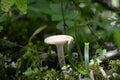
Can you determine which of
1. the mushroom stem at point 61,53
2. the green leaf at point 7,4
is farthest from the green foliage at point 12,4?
the mushroom stem at point 61,53

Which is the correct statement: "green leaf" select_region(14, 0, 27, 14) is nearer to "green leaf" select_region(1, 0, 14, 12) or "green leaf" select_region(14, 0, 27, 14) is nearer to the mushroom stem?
"green leaf" select_region(1, 0, 14, 12)

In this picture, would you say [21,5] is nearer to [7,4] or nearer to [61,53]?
[7,4]

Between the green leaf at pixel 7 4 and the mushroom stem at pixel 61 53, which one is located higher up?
the green leaf at pixel 7 4

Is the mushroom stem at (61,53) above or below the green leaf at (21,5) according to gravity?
below

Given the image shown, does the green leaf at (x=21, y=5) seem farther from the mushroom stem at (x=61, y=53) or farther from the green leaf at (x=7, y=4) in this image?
the mushroom stem at (x=61, y=53)

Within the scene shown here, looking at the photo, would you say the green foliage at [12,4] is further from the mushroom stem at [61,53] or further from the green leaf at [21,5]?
the mushroom stem at [61,53]

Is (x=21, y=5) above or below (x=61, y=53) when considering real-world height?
above

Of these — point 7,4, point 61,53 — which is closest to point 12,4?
point 7,4

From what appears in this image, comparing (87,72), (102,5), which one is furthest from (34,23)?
(87,72)

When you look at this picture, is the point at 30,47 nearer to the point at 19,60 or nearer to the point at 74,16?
the point at 19,60

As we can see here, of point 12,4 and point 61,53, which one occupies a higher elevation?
point 12,4

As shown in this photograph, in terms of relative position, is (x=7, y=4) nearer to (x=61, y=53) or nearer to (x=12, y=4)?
(x=12, y=4)
